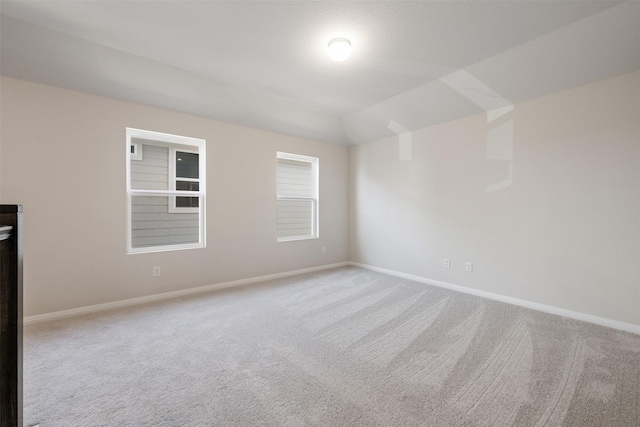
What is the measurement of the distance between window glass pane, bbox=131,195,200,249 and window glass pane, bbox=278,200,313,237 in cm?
140

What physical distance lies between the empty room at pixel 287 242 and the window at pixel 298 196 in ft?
2.11

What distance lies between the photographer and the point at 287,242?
4.45m

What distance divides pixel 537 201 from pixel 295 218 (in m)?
3.54

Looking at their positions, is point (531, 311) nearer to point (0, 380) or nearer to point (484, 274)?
point (484, 274)

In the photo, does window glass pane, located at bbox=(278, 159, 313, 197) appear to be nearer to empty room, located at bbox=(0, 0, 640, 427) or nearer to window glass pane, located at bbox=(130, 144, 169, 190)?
empty room, located at bbox=(0, 0, 640, 427)

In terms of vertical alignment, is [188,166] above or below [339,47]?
below

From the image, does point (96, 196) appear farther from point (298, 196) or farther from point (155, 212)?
point (298, 196)

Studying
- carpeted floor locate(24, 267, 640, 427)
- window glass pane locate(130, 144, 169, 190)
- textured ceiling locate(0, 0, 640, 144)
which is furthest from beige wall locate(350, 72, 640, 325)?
window glass pane locate(130, 144, 169, 190)

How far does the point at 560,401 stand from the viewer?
157cm

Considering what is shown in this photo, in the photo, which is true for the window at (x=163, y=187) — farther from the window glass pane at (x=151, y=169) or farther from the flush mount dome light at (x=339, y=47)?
the flush mount dome light at (x=339, y=47)

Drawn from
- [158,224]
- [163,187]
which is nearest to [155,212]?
[158,224]

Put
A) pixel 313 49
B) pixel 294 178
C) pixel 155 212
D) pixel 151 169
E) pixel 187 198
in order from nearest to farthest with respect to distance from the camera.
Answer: pixel 313 49, pixel 155 212, pixel 151 169, pixel 187 198, pixel 294 178

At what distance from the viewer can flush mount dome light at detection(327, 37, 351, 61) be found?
238 centimetres

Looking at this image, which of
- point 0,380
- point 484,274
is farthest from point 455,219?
point 0,380
